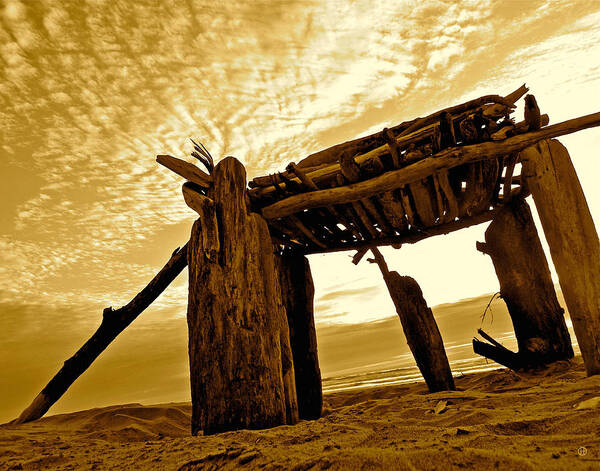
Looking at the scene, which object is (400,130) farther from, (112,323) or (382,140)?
(112,323)

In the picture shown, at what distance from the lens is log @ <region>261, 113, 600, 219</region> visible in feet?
9.92

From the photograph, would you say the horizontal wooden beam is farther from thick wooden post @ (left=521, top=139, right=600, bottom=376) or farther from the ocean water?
the ocean water

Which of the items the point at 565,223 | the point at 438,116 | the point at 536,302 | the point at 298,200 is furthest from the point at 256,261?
the point at 536,302

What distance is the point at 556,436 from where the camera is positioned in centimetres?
146

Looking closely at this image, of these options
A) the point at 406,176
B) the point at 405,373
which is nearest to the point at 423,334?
the point at 406,176

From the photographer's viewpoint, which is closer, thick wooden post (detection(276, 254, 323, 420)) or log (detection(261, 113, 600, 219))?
log (detection(261, 113, 600, 219))

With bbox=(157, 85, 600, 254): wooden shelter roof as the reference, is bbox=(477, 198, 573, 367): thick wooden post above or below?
below

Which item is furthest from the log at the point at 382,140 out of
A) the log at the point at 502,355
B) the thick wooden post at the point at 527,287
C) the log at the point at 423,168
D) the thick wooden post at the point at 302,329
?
the log at the point at 502,355

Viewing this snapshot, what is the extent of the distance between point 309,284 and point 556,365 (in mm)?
2988

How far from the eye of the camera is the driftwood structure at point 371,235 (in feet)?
9.23

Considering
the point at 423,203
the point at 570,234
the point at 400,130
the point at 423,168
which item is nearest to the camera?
the point at 570,234

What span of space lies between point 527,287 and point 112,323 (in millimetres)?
5438

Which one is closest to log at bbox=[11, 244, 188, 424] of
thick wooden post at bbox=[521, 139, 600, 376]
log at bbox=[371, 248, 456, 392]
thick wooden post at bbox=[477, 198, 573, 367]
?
log at bbox=[371, 248, 456, 392]

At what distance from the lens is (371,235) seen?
456 cm
